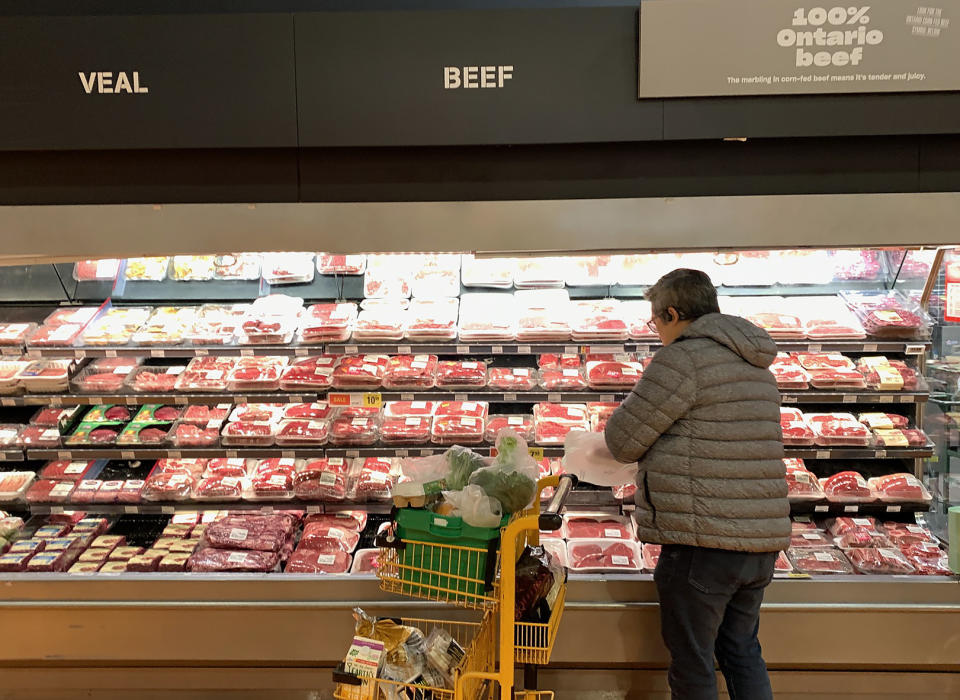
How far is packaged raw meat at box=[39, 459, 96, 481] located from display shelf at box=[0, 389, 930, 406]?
14.5 inches

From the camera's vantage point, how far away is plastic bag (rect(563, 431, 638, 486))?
2.90m

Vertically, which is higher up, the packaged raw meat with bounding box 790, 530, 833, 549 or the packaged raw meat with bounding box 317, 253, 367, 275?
the packaged raw meat with bounding box 317, 253, 367, 275

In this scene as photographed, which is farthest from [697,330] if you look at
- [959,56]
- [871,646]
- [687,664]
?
[871,646]

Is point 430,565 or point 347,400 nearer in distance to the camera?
point 430,565

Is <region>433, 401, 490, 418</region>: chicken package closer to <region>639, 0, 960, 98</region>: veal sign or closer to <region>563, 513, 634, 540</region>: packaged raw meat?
<region>563, 513, 634, 540</region>: packaged raw meat

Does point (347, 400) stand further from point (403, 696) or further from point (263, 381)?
point (403, 696)

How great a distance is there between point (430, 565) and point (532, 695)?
0.61m

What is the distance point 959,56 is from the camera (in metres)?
2.88

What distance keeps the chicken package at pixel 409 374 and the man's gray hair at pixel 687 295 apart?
148cm

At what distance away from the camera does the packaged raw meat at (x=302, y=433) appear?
3947 millimetres

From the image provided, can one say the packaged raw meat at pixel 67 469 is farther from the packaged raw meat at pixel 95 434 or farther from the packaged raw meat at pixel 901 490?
the packaged raw meat at pixel 901 490

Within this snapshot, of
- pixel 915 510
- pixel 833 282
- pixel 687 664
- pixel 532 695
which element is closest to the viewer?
pixel 532 695

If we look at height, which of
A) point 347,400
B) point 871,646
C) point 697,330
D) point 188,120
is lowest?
point 871,646

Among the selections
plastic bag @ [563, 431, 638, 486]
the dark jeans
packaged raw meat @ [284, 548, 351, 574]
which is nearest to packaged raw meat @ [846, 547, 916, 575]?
the dark jeans
